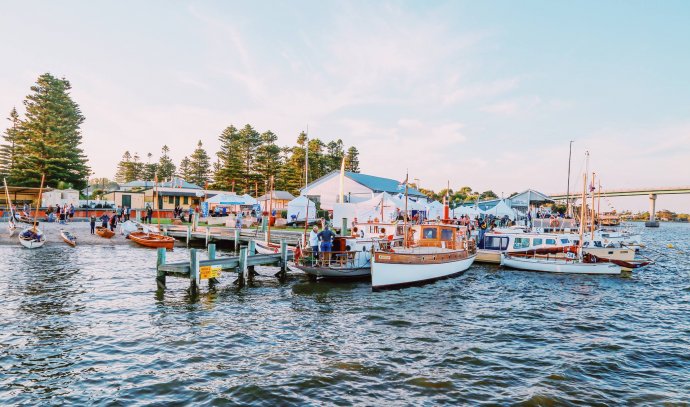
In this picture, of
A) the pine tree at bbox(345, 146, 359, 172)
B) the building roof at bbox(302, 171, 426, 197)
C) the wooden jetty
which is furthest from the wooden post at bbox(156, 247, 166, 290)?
the pine tree at bbox(345, 146, 359, 172)

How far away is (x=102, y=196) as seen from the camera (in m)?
77.2

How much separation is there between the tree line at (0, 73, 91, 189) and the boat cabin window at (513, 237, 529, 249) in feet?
197

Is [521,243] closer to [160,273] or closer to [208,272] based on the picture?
[208,272]

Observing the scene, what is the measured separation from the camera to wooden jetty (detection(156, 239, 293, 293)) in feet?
60.3

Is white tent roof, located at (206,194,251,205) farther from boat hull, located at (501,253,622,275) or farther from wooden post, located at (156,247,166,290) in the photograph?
boat hull, located at (501,253,622,275)

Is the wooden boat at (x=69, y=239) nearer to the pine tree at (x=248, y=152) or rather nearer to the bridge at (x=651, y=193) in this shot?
the pine tree at (x=248, y=152)

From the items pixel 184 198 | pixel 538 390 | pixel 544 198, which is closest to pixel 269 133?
pixel 184 198

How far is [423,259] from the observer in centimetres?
2103

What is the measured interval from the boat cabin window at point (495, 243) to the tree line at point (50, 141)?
190 ft

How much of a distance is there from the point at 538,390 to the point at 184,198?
62.4 m

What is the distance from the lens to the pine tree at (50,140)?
2324 inches

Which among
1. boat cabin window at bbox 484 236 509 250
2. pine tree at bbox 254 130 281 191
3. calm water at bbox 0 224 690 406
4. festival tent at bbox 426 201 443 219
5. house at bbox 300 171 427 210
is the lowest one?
calm water at bbox 0 224 690 406

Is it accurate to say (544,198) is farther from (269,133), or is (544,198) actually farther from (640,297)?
(269,133)

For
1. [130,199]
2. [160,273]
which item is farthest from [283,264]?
[130,199]
